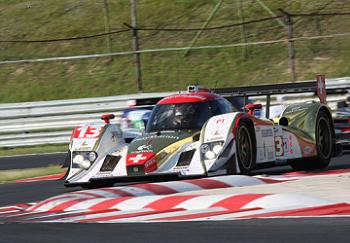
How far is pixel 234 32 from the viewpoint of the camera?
1042 inches

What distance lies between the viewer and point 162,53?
2647 centimetres

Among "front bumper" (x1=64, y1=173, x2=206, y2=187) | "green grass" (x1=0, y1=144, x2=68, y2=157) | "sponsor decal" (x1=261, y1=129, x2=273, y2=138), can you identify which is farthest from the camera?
"green grass" (x1=0, y1=144, x2=68, y2=157)

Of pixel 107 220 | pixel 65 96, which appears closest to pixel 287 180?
pixel 107 220

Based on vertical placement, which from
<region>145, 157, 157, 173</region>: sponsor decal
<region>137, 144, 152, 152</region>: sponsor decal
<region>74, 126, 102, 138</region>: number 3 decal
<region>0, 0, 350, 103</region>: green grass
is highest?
<region>0, 0, 350, 103</region>: green grass

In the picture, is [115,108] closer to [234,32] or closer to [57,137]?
[57,137]

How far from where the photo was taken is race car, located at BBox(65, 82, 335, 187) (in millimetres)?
10797

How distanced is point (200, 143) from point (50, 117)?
387 inches

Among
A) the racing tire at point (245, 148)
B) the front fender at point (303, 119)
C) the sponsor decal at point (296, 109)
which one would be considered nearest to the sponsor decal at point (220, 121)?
the racing tire at point (245, 148)

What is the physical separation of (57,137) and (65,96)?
5629 millimetres

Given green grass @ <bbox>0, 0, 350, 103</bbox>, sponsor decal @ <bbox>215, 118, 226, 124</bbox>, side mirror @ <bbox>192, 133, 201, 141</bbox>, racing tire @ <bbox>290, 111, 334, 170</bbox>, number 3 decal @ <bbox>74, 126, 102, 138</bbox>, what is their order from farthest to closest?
green grass @ <bbox>0, 0, 350, 103</bbox>
racing tire @ <bbox>290, 111, 334, 170</bbox>
number 3 decal @ <bbox>74, 126, 102, 138</bbox>
side mirror @ <bbox>192, 133, 201, 141</bbox>
sponsor decal @ <bbox>215, 118, 226, 124</bbox>

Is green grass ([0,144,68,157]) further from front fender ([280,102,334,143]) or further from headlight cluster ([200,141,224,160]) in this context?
headlight cluster ([200,141,224,160])

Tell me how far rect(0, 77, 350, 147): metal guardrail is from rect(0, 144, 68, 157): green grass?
106 mm

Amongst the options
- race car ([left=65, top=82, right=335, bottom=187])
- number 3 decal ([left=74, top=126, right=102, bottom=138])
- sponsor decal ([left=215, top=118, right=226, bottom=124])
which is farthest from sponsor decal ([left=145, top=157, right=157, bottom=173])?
number 3 decal ([left=74, top=126, right=102, bottom=138])

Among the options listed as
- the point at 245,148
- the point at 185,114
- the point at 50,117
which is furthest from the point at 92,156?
the point at 50,117
